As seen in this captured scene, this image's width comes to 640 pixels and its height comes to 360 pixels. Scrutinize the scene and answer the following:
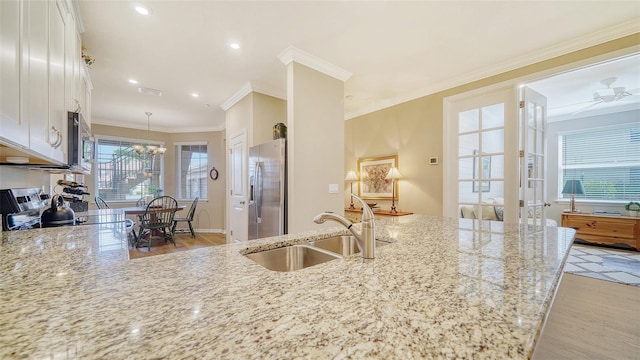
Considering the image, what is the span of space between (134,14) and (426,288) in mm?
2977

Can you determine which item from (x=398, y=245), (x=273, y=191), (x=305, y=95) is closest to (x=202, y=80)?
(x=305, y=95)

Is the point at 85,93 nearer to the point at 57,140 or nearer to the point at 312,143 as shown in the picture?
the point at 57,140

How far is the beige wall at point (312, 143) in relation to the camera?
2811 millimetres

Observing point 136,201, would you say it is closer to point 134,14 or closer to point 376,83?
point 134,14

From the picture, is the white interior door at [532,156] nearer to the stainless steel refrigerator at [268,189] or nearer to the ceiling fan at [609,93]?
the ceiling fan at [609,93]

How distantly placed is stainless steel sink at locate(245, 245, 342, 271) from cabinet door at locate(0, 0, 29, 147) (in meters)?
1.00

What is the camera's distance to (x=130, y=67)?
310cm

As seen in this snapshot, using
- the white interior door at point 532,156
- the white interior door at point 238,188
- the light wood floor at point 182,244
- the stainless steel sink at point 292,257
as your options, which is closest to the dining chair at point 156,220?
the light wood floor at point 182,244

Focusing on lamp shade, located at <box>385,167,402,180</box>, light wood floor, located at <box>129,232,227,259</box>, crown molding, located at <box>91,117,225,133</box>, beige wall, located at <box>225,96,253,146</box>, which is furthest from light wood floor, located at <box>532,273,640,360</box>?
crown molding, located at <box>91,117,225,133</box>

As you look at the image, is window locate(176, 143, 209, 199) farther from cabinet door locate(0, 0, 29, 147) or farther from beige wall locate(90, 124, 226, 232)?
cabinet door locate(0, 0, 29, 147)

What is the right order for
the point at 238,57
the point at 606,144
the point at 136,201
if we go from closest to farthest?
the point at 238,57
the point at 606,144
the point at 136,201

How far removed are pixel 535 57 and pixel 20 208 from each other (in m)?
4.63

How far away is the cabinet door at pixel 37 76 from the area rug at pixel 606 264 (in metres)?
3.99

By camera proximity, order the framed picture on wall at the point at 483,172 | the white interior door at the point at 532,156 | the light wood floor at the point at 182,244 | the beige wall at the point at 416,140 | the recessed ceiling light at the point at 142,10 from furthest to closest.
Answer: the light wood floor at the point at 182,244, the beige wall at the point at 416,140, the framed picture on wall at the point at 483,172, the white interior door at the point at 532,156, the recessed ceiling light at the point at 142,10
